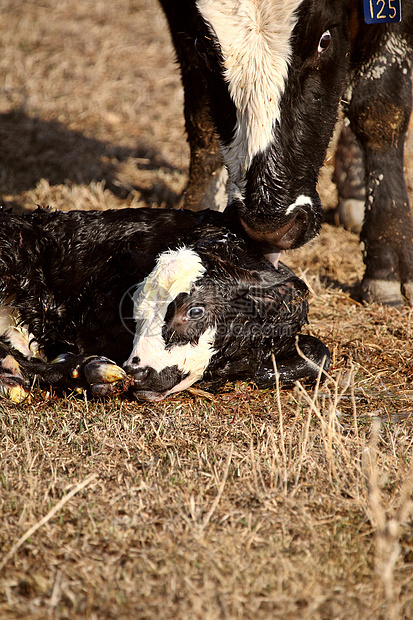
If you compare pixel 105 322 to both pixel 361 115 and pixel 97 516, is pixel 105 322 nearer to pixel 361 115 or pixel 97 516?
pixel 97 516

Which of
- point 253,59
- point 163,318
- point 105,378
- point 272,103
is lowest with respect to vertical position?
point 105,378

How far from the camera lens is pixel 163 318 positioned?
122 inches

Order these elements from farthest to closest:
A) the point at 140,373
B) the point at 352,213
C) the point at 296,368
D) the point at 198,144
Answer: the point at 352,213
the point at 198,144
the point at 296,368
the point at 140,373

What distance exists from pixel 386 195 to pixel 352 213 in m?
1.20

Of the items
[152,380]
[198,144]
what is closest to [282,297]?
[152,380]

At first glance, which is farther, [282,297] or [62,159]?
[62,159]

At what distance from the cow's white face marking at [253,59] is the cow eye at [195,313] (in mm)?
609

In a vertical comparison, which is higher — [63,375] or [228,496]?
[228,496]

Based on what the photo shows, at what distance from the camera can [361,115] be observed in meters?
4.32

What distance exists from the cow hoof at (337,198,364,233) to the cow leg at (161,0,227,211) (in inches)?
41.0

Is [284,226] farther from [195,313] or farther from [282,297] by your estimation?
[195,313]

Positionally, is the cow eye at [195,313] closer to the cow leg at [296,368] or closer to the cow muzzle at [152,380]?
the cow muzzle at [152,380]

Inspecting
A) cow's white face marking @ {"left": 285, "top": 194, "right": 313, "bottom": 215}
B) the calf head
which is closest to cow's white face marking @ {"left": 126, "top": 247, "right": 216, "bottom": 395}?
the calf head

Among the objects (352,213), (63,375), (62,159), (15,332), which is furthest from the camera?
(62,159)
